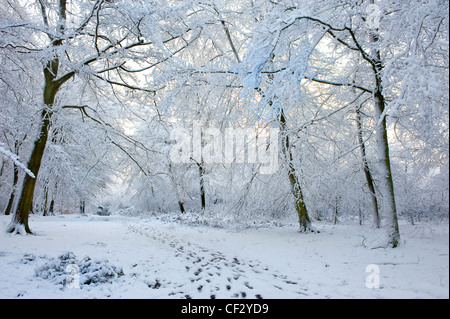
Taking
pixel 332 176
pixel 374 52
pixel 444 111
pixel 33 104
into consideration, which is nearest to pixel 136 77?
pixel 33 104

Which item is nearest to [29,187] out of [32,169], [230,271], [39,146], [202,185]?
[32,169]

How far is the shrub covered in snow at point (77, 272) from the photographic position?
304 centimetres

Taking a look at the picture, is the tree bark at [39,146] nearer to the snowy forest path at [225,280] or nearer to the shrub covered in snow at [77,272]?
the shrub covered in snow at [77,272]

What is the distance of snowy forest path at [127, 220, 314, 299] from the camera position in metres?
2.82

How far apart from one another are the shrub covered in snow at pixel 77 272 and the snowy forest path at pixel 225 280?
2.02 feet

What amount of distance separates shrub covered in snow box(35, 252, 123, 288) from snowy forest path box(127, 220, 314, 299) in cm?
62

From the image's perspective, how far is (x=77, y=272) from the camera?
126 inches

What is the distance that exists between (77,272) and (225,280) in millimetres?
2064

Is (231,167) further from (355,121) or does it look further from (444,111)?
(444,111)
